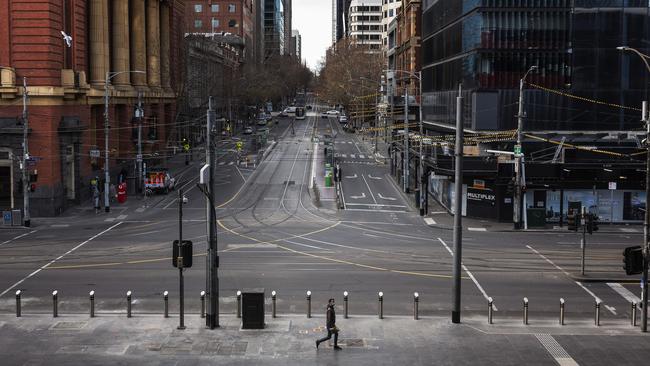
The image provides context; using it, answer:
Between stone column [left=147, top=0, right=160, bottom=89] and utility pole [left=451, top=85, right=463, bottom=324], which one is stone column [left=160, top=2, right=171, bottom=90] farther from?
utility pole [left=451, top=85, right=463, bottom=324]

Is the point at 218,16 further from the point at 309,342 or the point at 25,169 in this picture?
the point at 309,342

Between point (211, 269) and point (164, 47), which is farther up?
point (164, 47)

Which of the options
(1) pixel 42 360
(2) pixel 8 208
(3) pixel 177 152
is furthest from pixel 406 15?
(1) pixel 42 360

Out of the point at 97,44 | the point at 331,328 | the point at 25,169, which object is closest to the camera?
the point at 331,328

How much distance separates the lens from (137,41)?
80.9 meters

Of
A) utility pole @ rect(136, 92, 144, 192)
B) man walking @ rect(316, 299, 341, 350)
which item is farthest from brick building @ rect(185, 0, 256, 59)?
man walking @ rect(316, 299, 341, 350)

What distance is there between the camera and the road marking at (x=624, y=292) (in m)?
29.8

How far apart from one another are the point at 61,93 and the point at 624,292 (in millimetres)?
37802

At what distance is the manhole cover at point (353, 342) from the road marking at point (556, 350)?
5.22 m

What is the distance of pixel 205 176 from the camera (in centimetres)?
2434

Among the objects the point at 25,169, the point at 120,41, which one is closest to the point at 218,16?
the point at 120,41

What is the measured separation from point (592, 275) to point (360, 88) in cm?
9625

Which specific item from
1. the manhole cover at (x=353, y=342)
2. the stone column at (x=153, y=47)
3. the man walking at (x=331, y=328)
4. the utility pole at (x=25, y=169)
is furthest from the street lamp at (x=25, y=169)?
the stone column at (x=153, y=47)

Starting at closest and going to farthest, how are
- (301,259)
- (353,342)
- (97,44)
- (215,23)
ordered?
(353,342) → (301,259) → (97,44) → (215,23)
